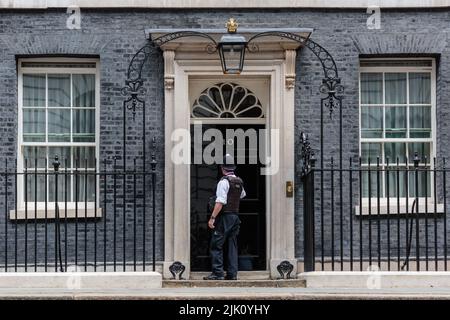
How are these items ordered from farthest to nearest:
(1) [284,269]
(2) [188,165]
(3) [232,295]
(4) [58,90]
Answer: (4) [58,90], (2) [188,165], (1) [284,269], (3) [232,295]

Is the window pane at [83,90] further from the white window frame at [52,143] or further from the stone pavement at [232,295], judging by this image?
the stone pavement at [232,295]

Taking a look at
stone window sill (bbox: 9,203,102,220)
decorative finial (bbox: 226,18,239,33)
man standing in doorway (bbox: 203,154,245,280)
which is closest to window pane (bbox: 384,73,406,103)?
decorative finial (bbox: 226,18,239,33)

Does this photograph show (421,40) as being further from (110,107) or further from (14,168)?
(14,168)

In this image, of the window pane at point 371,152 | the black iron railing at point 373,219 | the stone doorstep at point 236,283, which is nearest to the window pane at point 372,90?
the window pane at point 371,152

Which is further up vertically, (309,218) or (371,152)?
(371,152)

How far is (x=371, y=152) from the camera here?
56.9 ft

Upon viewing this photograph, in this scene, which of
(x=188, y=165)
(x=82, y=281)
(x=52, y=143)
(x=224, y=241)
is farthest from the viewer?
(x=52, y=143)

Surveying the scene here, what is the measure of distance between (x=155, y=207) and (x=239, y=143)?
1527 mm

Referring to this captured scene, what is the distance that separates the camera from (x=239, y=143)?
17.2 metres

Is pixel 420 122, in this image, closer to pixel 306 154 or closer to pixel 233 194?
pixel 306 154

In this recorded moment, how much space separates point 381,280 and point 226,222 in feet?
8.23

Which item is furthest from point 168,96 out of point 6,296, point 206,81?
point 6,296

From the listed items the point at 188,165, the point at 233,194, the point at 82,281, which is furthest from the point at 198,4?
the point at 82,281

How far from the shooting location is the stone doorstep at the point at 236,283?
613 inches
